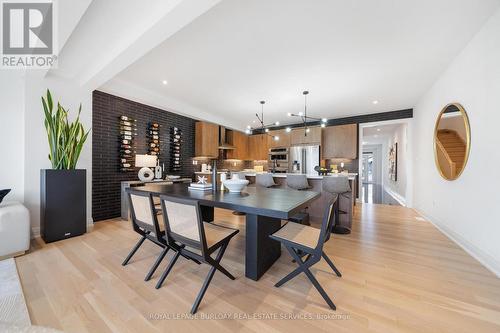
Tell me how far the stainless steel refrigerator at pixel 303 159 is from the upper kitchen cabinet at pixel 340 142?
35 cm

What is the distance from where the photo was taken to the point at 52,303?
1.53 m

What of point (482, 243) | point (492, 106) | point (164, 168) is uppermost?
point (492, 106)

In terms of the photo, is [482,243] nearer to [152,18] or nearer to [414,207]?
[414,207]

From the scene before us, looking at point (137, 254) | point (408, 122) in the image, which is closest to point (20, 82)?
point (137, 254)

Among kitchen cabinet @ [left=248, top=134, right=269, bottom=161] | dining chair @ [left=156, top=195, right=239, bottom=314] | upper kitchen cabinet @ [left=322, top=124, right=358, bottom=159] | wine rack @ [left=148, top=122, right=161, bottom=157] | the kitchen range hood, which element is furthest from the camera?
kitchen cabinet @ [left=248, top=134, right=269, bottom=161]

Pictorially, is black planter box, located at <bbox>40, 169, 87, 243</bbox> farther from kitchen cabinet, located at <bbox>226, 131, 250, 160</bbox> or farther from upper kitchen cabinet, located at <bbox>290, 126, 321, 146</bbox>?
upper kitchen cabinet, located at <bbox>290, 126, 321, 146</bbox>

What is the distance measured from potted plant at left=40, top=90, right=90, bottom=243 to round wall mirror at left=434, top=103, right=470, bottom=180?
5691mm

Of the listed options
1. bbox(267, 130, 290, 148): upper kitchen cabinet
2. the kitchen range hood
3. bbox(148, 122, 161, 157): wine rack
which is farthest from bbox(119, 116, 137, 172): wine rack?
bbox(267, 130, 290, 148): upper kitchen cabinet

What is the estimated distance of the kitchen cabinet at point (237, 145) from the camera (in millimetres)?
7145

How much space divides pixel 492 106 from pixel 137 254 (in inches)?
180

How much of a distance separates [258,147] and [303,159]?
199 cm

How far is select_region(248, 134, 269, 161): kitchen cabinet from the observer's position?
7434mm

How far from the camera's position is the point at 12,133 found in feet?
8.99

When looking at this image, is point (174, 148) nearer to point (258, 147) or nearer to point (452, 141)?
point (258, 147)
